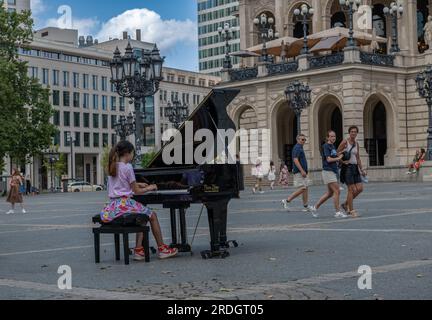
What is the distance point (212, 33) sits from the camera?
139000mm

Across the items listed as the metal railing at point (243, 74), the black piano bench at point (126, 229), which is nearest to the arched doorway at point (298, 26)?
the metal railing at point (243, 74)

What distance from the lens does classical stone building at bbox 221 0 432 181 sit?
48.9m

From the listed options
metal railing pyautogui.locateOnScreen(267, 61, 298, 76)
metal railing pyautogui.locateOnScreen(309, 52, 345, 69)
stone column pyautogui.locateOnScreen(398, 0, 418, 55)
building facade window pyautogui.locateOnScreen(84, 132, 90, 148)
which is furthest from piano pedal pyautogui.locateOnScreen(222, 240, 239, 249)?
building facade window pyautogui.locateOnScreen(84, 132, 90, 148)

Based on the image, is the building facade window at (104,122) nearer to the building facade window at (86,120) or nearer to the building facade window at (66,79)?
the building facade window at (86,120)

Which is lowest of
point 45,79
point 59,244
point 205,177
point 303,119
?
point 59,244

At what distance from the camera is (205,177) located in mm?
10039

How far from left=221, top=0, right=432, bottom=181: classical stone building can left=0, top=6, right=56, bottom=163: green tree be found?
14.8m

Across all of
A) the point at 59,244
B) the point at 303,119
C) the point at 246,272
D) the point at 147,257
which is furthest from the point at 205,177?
the point at 303,119

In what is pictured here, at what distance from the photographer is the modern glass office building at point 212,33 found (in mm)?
134875

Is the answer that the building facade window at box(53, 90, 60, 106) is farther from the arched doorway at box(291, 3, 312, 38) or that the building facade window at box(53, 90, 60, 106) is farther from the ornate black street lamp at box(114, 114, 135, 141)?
the ornate black street lamp at box(114, 114, 135, 141)

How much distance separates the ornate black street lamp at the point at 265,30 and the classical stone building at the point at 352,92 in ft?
2.26

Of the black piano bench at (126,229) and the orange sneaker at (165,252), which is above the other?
the black piano bench at (126,229)
